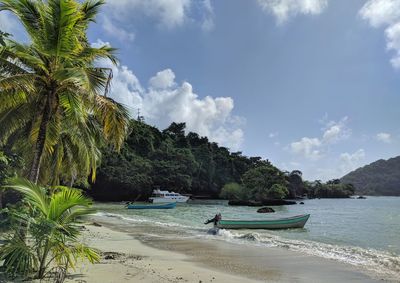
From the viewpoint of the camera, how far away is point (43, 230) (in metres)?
6.80

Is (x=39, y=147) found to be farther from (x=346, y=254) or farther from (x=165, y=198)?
(x=165, y=198)

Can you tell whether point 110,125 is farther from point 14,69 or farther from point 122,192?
point 122,192

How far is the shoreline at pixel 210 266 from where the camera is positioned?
9.34 metres

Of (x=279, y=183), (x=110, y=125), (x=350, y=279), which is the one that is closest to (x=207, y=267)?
(x=350, y=279)

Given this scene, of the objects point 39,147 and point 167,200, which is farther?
point 167,200

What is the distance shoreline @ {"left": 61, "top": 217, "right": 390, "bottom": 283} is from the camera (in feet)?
30.6

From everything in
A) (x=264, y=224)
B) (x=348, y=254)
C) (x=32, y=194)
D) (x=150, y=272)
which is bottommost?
(x=348, y=254)

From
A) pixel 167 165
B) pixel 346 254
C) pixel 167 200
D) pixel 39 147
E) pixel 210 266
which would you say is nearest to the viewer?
pixel 39 147

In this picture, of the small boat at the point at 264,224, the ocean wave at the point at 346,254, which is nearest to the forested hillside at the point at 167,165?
the small boat at the point at 264,224

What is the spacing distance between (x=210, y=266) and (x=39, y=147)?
6.82 metres

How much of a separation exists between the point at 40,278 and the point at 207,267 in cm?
645

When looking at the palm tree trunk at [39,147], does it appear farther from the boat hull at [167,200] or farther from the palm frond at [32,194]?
the boat hull at [167,200]

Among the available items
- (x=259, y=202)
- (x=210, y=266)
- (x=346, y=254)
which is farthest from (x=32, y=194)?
(x=259, y=202)

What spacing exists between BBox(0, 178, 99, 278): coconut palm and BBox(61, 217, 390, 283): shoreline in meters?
0.87
